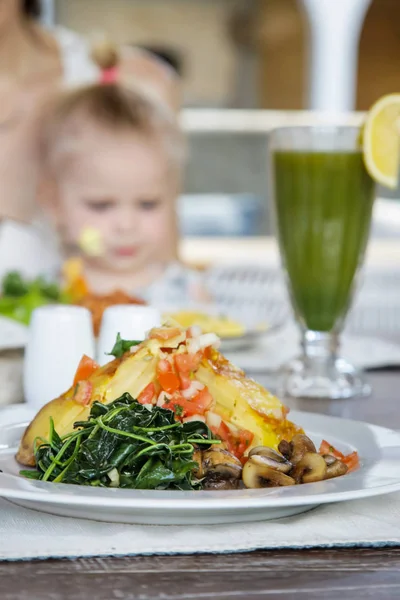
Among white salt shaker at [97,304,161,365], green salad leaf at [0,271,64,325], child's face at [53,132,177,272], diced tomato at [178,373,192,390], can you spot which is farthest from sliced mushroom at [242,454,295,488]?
child's face at [53,132,177,272]

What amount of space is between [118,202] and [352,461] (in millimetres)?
2784

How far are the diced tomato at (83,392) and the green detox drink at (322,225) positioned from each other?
727mm

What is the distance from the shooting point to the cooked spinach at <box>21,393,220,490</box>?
819 millimetres

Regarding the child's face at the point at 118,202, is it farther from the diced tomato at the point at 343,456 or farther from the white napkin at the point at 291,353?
the diced tomato at the point at 343,456

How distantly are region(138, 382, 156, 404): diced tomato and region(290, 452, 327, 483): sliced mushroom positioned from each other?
15 centimetres

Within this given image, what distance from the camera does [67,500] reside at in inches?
28.7

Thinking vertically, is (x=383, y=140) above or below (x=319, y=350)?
above

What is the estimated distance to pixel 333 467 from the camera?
0.86 meters

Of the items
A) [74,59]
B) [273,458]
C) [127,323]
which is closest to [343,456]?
[273,458]

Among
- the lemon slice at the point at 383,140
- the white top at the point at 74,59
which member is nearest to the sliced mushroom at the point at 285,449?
the lemon slice at the point at 383,140

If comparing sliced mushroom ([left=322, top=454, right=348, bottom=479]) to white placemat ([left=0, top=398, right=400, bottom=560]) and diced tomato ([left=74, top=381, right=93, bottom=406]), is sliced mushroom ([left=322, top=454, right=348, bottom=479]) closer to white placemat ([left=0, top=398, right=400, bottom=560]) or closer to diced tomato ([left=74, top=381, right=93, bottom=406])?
white placemat ([left=0, top=398, right=400, bottom=560])

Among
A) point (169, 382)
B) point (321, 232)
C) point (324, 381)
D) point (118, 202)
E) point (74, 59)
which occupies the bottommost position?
point (324, 381)

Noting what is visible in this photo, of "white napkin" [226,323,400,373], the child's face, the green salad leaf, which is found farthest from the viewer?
the child's face

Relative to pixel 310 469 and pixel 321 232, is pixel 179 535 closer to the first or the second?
pixel 310 469
